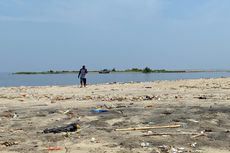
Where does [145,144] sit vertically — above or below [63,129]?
below

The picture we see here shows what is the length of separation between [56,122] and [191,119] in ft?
13.6

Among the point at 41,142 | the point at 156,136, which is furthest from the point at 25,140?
the point at 156,136

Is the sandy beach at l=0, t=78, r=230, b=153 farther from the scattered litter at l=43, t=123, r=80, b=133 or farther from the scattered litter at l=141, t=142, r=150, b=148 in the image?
the scattered litter at l=43, t=123, r=80, b=133

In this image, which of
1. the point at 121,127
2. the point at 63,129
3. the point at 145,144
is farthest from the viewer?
the point at 121,127

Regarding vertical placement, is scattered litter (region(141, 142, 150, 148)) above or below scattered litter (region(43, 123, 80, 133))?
below

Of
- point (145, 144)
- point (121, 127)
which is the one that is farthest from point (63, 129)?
point (145, 144)

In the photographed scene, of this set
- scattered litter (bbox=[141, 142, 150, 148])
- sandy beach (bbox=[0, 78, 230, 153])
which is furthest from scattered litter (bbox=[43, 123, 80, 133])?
scattered litter (bbox=[141, 142, 150, 148])

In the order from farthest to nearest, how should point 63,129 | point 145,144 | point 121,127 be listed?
point 121,127 → point 63,129 → point 145,144

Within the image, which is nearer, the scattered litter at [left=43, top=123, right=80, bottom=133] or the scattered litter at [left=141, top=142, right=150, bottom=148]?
the scattered litter at [left=141, top=142, right=150, bottom=148]

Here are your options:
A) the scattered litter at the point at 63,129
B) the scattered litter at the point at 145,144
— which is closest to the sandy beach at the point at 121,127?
the scattered litter at the point at 145,144

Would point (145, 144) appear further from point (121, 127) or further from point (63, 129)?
point (63, 129)

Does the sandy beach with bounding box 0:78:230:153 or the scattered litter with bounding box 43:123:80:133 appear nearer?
the sandy beach with bounding box 0:78:230:153

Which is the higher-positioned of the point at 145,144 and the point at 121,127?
the point at 121,127

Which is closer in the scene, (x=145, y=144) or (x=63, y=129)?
(x=145, y=144)
